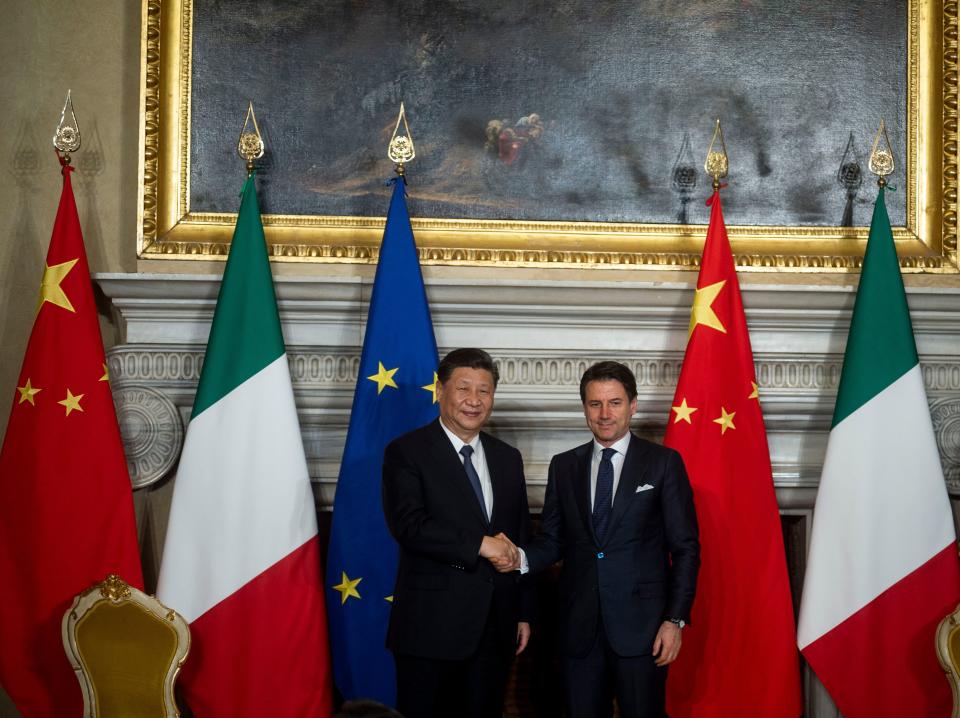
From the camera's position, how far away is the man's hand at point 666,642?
119 inches

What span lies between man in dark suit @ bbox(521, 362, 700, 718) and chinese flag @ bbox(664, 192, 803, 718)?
1.82 feet

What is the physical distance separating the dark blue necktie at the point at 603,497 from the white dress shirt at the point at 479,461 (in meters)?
0.31

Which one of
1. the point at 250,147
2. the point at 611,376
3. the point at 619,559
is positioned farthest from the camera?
the point at 250,147

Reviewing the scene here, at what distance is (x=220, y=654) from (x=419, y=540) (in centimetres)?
104

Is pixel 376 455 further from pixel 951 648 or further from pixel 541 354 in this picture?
pixel 951 648

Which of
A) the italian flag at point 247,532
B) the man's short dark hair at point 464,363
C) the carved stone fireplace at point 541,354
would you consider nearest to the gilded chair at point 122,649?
the italian flag at point 247,532

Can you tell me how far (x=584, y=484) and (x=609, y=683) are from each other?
1.86 feet

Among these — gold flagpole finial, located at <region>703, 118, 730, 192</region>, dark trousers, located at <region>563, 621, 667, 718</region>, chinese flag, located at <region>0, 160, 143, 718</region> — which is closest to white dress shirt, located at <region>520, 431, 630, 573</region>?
dark trousers, located at <region>563, 621, 667, 718</region>

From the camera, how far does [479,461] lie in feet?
10.7

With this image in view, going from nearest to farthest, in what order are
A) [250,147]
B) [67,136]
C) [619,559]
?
[619,559] < [67,136] < [250,147]

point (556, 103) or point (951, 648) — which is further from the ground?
point (556, 103)

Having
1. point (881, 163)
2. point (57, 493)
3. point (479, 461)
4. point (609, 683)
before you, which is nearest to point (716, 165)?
point (881, 163)

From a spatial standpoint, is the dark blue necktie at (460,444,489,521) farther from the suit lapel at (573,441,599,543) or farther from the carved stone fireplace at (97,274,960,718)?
the carved stone fireplace at (97,274,960,718)

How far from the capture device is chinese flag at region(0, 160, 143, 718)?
3.64 metres
